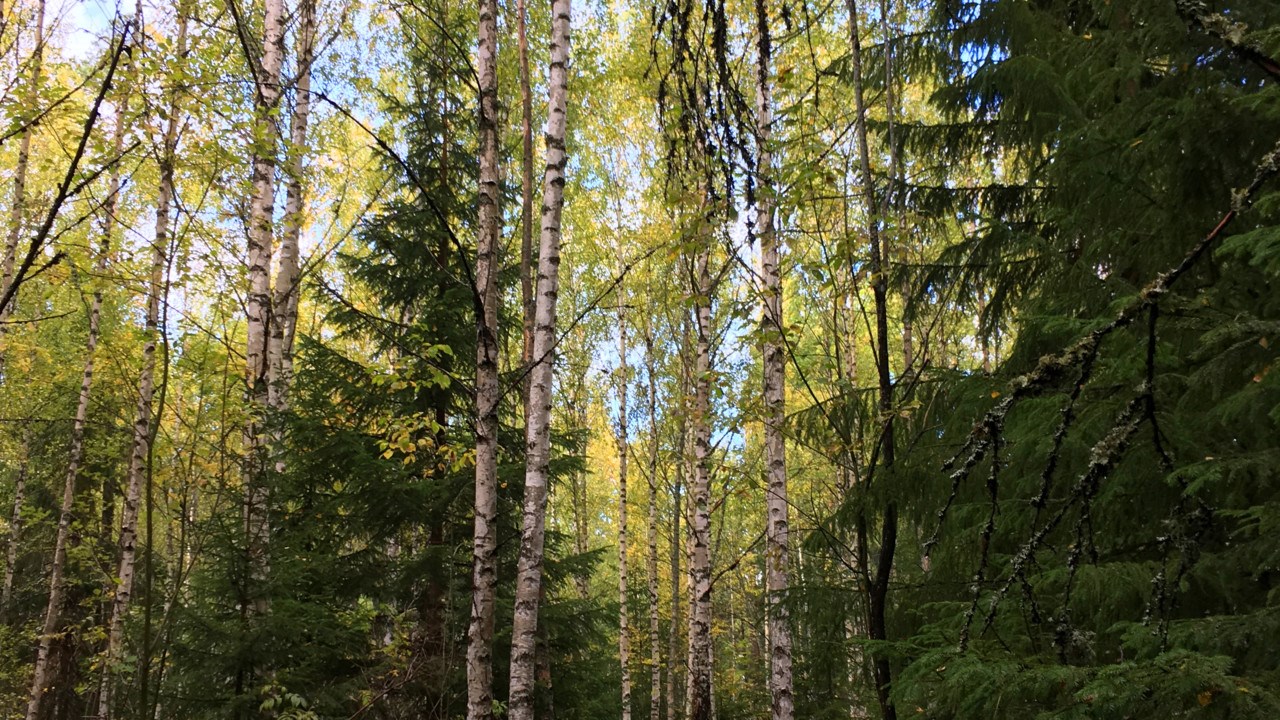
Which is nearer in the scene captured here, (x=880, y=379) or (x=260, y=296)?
(x=880, y=379)

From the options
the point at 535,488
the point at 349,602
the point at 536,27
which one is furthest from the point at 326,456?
the point at 536,27

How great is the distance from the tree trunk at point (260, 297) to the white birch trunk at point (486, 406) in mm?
1411

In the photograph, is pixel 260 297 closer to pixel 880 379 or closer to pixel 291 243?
pixel 291 243

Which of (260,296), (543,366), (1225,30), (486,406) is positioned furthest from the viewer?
(260,296)

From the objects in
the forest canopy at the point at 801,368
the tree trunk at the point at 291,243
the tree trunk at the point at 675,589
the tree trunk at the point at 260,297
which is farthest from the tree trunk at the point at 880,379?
the tree trunk at the point at 675,589

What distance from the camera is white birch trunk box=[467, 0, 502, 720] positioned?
3986mm

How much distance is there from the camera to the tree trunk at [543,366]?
168 inches

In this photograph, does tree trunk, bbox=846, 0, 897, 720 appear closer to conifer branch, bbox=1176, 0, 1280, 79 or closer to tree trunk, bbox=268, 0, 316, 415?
conifer branch, bbox=1176, 0, 1280, 79

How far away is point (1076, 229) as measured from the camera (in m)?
3.67

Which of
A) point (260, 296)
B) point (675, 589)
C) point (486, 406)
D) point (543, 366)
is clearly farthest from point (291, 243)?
point (675, 589)

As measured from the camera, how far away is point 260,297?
6906mm

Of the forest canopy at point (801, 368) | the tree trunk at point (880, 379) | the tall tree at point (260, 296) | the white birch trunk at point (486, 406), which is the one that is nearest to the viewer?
the forest canopy at point (801, 368)

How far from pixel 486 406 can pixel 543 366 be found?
0.59m

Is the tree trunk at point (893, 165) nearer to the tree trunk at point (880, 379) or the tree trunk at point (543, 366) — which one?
the tree trunk at point (880, 379)
